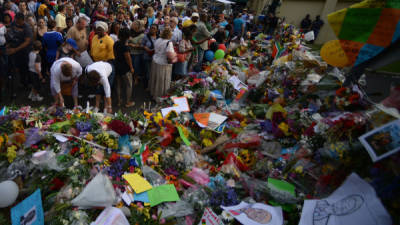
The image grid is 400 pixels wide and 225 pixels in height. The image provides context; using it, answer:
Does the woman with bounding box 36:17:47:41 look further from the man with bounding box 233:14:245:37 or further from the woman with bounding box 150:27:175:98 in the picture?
the man with bounding box 233:14:245:37

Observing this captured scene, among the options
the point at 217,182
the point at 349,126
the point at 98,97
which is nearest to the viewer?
the point at 349,126

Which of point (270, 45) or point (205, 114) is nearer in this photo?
point (205, 114)

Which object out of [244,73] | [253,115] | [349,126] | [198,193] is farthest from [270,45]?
[198,193]

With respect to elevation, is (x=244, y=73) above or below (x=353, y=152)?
below

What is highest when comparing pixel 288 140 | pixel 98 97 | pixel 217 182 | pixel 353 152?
pixel 353 152

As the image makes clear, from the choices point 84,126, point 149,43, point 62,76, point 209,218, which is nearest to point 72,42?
point 62,76

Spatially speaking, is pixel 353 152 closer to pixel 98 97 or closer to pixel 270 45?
pixel 98 97

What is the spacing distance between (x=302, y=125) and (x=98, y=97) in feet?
11.0

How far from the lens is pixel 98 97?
4.27 metres

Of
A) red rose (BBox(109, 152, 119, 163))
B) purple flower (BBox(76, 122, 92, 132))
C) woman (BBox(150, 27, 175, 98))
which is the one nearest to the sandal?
woman (BBox(150, 27, 175, 98))

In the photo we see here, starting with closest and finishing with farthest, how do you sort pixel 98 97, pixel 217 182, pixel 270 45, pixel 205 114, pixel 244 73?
pixel 217 182 → pixel 205 114 → pixel 98 97 → pixel 244 73 → pixel 270 45

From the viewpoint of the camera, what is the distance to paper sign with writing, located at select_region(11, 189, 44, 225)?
70.7 inches

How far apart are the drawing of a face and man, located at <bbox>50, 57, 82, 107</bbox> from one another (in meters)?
3.22

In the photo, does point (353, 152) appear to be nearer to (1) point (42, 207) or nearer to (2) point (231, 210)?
(2) point (231, 210)
